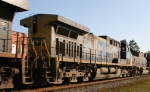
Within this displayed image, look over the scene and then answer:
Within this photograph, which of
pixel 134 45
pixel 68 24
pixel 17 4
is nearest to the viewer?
pixel 17 4

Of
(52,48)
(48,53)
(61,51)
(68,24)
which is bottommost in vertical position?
(48,53)

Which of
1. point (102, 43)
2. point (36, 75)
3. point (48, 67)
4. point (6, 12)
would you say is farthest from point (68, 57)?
point (102, 43)

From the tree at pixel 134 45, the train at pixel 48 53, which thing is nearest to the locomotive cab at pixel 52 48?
the train at pixel 48 53

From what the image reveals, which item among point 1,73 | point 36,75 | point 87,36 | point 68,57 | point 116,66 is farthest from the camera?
point 116,66

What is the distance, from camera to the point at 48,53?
11148 millimetres

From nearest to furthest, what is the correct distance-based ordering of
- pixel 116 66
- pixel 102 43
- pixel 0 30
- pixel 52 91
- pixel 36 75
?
pixel 0 30, pixel 52 91, pixel 36 75, pixel 102 43, pixel 116 66

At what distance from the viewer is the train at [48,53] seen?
865 cm

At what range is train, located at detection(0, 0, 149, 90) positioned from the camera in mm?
8648

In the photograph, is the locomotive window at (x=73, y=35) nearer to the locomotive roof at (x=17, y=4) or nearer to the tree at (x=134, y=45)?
the locomotive roof at (x=17, y=4)

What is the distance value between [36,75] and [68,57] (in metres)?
3.09

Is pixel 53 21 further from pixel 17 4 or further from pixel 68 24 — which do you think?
pixel 17 4

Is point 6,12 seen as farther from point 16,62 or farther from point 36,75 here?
point 36,75

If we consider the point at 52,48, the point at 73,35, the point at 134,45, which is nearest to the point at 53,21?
the point at 52,48

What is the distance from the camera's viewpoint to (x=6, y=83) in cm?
813
